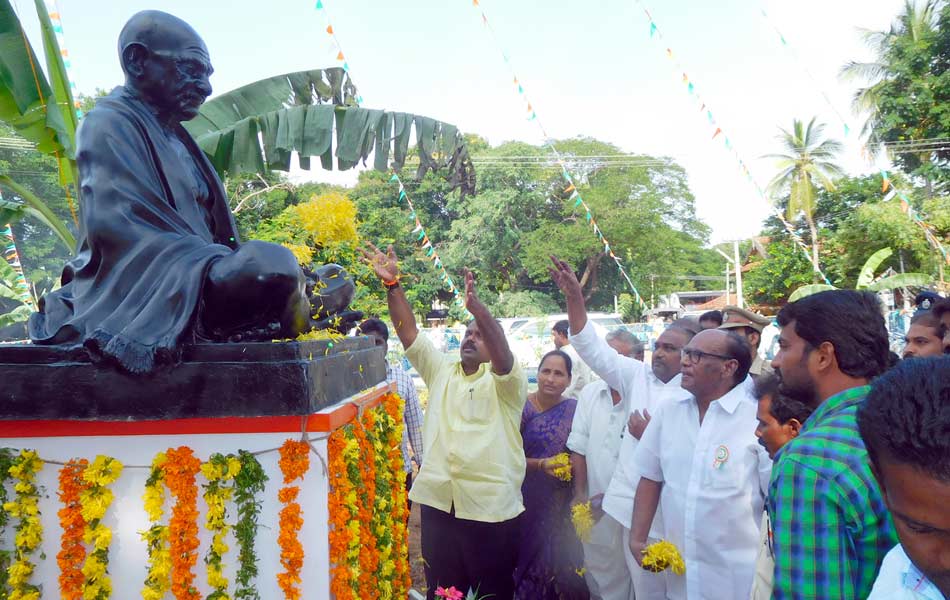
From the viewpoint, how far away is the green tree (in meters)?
17.5

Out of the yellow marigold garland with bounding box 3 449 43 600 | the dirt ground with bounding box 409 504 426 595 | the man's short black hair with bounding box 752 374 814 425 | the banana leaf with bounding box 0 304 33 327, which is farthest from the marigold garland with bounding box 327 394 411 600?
the banana leaf with bounding box 0 304 33 327

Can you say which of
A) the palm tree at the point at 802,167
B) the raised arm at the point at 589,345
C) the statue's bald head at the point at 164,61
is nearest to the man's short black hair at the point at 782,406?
the raised arm at the point at 589,345

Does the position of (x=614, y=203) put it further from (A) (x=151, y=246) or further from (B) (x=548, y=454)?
(A) (x=151, y=246)

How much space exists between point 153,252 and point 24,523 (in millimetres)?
907

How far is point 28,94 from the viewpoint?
543 centimetres

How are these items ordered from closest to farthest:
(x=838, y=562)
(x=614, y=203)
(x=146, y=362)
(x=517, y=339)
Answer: (x=838, y=562) < (x=146, y=362) < (x=517, y=339) < (x=614, y=203)

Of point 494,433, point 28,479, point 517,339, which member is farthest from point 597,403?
point 517,339

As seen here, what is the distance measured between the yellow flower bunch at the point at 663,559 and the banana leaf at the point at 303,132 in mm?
4664

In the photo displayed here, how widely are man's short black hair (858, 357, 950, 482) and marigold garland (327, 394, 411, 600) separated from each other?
5.15 ft

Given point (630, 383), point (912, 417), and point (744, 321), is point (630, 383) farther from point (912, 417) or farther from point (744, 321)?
point (912, 417)

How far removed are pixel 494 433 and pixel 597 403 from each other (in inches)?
43.7

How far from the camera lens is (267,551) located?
2.27 metres

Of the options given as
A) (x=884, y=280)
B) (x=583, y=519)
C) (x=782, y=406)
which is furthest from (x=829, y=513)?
(x=884, y=280)

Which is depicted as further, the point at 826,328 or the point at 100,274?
the point at 100,274
